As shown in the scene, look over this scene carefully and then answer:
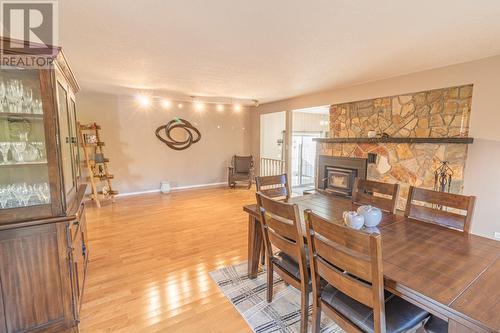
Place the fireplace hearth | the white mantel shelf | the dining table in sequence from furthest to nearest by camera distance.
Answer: the fireplace hearth → the white mantel shelf → the dining table

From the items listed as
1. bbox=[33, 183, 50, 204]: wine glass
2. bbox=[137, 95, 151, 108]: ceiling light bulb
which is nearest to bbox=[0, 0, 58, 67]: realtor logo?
bbox=[33, 183, 50, 204]: wine glass

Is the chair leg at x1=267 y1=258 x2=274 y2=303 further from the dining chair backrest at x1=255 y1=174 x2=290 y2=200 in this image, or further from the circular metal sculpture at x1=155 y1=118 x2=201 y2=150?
the circular metal sculpture at x1=155 y1=118 x2=201 y2=150

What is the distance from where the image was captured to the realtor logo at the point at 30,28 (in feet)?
4.46

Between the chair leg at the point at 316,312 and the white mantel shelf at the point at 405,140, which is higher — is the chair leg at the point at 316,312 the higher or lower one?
the lower one

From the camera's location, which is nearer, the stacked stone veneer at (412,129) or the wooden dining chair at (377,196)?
the wooden dining chair at (377,196)

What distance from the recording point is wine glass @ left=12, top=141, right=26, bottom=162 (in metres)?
1.59

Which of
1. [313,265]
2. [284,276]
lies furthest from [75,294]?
[313,265]

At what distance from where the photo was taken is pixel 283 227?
62.7 inches

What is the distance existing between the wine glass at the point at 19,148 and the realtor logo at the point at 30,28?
20.2 inches

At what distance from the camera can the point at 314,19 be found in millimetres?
1885

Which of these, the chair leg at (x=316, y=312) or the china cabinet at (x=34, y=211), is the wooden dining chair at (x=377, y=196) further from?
the china cabinet at (x=34, y=211)

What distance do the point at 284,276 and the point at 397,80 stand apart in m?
3.41

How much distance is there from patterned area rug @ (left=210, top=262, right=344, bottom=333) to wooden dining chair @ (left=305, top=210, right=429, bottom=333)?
41cm

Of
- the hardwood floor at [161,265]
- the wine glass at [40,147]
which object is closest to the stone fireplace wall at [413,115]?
the hardwood floor at [161,265]
